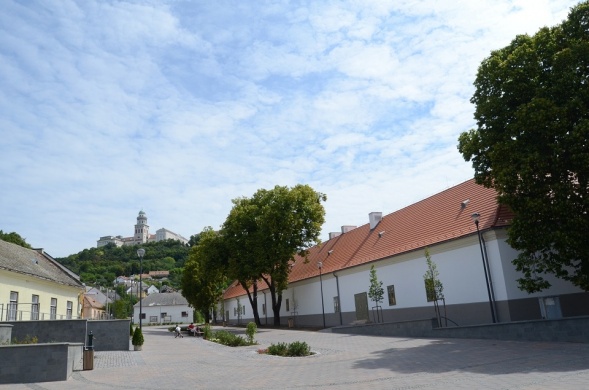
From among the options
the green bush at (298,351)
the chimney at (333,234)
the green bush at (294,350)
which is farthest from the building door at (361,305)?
the green bush at (298,351)

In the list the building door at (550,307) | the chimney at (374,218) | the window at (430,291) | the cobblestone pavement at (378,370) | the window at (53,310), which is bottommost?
the cobblestone pavement at (378,370)

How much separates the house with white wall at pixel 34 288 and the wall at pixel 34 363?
465 inches

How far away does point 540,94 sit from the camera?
18016 mm

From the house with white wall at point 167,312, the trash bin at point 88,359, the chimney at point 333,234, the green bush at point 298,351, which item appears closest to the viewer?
the trash bin at point 88,359

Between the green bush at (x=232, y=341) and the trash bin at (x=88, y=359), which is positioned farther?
the green bush at (x=232, y=341)

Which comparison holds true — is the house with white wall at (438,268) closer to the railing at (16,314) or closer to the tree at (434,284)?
the tree at (434,284)

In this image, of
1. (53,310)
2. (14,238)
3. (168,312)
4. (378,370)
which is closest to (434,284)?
(378,370)

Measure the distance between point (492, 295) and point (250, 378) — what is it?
47.5 feet

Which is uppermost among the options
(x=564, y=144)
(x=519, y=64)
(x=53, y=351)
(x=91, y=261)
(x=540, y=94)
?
(x=91, y=261)

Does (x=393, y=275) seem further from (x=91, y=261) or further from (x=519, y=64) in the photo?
(x=91, y=261)

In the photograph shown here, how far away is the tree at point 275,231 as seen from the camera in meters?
40.2

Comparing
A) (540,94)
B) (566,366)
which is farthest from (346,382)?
(540,94)

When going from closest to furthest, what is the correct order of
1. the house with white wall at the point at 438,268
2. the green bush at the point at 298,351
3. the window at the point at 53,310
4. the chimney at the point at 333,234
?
the green bush at the point at 298,351 → the house with white wall at the point at 438,268 → the window at the point at 53,310 → the chimney at the point at 333,234

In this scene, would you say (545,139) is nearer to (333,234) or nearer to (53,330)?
(53,330)
